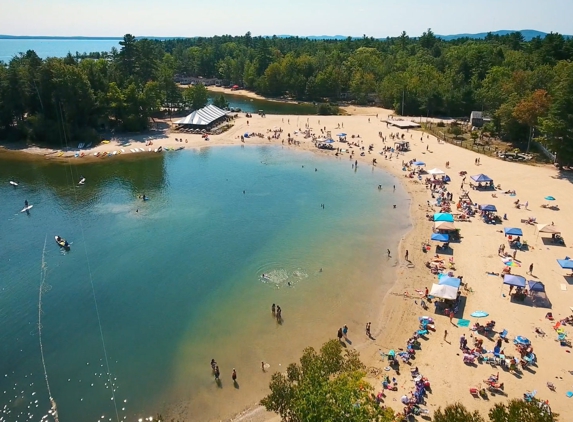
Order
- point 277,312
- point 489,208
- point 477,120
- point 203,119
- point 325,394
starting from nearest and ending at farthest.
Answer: point 325,394 < point 277,312 < point 489,208 < point 477,120 < point 203,119

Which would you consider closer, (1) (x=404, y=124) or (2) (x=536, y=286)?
(2) (x=536, y=286)

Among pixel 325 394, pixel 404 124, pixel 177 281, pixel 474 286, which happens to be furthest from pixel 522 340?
pixel 404 124

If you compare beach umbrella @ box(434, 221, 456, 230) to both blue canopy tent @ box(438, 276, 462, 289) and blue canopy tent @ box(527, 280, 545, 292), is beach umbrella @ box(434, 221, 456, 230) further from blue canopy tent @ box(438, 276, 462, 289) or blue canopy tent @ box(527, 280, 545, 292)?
blue canopy tent @ box(527, 280, 545, 292)

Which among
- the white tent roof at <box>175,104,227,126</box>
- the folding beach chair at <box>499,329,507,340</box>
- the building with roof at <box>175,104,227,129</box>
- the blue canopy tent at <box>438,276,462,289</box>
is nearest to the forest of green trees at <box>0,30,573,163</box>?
the white tent roof at <box>175,104,227,126</box>

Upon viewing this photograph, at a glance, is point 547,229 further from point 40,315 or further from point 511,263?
point 40,315

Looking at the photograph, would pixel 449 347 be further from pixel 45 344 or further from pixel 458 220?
pixel 45 344

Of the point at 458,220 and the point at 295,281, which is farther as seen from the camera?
the point at 458,220

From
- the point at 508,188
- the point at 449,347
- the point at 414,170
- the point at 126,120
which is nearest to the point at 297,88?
the point at 126,120
